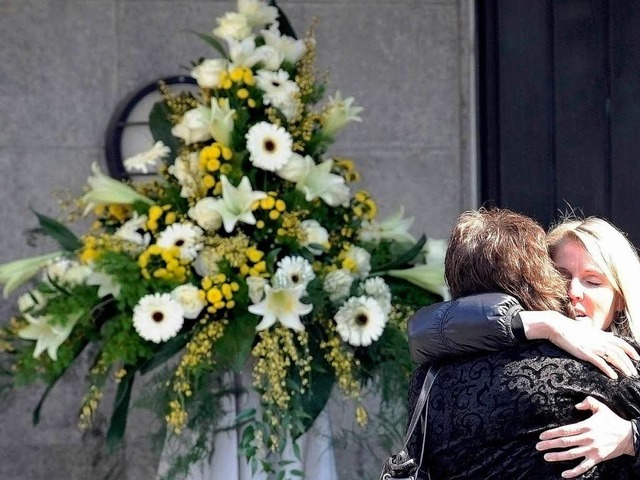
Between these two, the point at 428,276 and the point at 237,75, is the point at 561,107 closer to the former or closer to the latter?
the point at 428,276

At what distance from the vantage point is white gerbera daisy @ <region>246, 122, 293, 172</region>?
12.2 feet

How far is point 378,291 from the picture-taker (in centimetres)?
373

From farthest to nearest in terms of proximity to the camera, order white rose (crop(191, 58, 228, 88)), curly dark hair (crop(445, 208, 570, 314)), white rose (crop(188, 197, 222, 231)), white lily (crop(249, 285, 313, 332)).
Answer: white rose (crop(191, 58, 228, 88)), white rose (crop(188, 197, 222, 231)), white lily (crop(249, 285, 313, 332)), curly dark hair (crop(445, 208, 570, 314))

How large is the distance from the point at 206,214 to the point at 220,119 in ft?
0.90

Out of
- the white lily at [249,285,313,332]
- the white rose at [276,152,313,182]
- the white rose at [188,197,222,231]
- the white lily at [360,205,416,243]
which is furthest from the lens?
the white lily at [360,205,416,243]

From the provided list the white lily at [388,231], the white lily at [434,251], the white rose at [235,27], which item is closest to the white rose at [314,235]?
the white lily at [388,231]

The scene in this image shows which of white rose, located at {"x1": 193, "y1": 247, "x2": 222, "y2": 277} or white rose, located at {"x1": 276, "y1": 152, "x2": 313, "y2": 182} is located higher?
white rose, located at {"x1": 276, "y1": 152, "x2": 313, "y2": 182}

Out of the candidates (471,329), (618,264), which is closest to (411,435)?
(471,329)

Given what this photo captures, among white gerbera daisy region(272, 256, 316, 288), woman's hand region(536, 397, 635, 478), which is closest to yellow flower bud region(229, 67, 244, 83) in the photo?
white gerbera daisy region(272, 256, 316, 288)

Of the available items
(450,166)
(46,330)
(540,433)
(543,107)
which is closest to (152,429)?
(46,330)

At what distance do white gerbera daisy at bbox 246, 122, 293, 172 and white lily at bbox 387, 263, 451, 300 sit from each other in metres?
0.47

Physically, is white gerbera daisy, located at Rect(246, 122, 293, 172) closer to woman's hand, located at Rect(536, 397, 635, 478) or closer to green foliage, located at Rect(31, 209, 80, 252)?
green foliage, located at Rect(31, 209, 80, 252)

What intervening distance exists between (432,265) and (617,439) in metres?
1.63

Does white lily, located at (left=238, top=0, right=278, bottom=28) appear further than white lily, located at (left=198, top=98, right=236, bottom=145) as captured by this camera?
Yes
